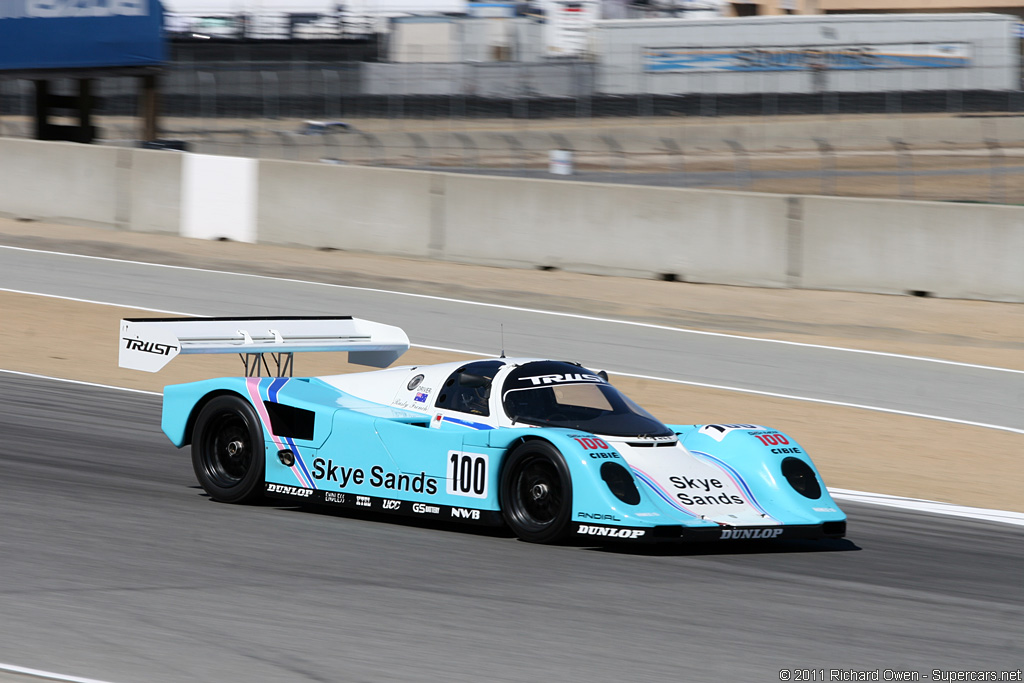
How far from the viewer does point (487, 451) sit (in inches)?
317

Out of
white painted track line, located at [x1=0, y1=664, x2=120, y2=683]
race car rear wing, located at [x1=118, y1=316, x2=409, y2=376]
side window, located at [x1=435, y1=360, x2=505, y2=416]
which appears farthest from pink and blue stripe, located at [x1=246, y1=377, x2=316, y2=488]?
white painted track line, located at [x1=0, y1=664, x2=120, y2=683]

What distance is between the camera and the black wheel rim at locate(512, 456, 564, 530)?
25.6 ft

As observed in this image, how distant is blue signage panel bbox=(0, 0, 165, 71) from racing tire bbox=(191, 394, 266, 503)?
1871 centimetres

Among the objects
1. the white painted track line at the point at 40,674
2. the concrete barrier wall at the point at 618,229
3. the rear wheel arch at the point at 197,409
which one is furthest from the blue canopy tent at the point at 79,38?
the white painted track line at the point at 40,674

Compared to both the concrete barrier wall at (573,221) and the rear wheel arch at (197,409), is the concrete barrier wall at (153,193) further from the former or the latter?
the rear wheel arch at (197,409)

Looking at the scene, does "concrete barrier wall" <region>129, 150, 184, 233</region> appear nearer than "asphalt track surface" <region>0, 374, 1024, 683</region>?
No

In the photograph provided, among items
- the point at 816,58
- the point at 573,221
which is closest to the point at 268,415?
the point at 573,221

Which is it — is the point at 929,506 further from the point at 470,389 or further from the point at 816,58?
the point at 816,58

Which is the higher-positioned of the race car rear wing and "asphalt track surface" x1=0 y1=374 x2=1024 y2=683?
the race car rear wing

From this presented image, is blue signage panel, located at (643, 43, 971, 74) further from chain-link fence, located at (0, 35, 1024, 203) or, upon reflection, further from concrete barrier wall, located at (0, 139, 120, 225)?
concrete barrier wall, located at (0, 139, 120, 225)

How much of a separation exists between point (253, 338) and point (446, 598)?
3.71 metres

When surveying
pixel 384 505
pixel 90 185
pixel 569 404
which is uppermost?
pixel 90 185

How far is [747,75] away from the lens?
45.9 metres

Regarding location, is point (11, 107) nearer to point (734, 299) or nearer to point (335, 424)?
point (734, 299)
